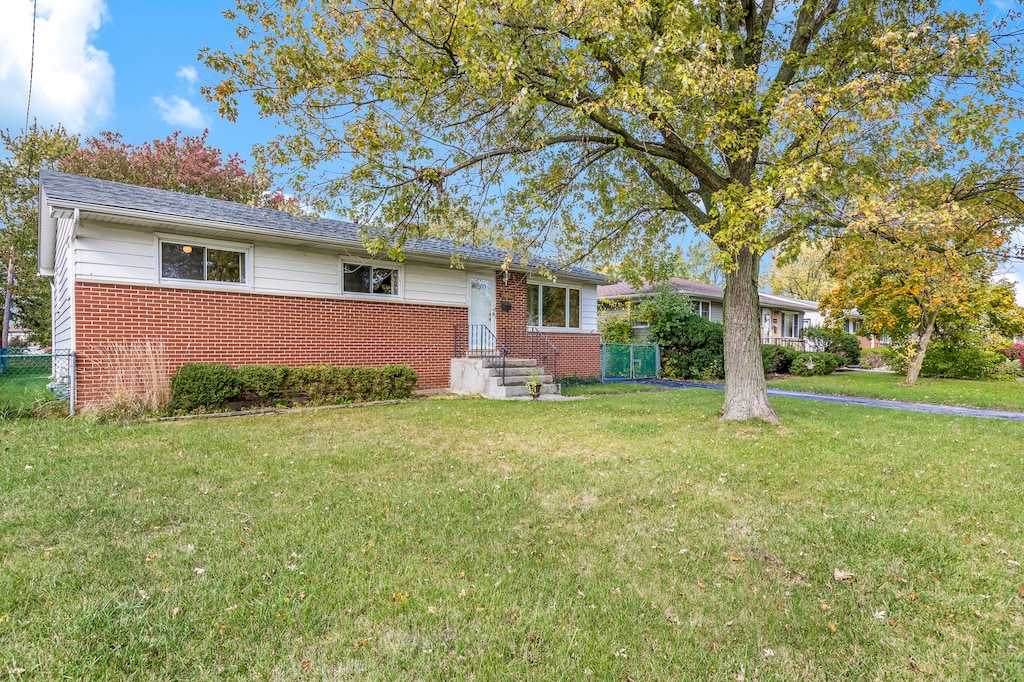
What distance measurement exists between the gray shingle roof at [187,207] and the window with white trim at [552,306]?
2470 mm

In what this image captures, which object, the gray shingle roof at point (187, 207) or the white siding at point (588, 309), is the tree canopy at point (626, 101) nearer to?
the gray shingle roof at point (187, 207)

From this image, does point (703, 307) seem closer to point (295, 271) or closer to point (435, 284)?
point (435, 284)

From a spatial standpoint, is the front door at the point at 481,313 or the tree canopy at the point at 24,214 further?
the tree canopy at the point at 24,214

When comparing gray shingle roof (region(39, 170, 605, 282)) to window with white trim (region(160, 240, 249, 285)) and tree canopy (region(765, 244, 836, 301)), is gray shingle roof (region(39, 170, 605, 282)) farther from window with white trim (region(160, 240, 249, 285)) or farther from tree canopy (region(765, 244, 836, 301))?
tree canopy (region(765, 244, 836, 301))

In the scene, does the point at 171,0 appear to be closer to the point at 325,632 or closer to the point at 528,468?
the point at 528,468

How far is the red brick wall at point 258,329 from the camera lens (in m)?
8.46

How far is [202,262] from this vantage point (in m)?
9.50

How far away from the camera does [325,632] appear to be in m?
2.50

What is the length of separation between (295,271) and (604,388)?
8.29 meters

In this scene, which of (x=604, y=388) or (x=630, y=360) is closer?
(x=604, y=388)

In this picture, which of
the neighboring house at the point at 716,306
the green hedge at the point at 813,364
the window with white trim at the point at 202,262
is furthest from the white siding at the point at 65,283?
the green hedge at the point at 813,364

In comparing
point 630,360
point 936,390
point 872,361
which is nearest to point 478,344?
point 630,360

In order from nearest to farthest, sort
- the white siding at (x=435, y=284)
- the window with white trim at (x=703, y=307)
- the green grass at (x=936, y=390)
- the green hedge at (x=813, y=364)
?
1. the green grass at (x=936, y=390)
2. the white siding at (x=435, y=284)
3. the green hedge at (x=813, y=364)
4. the window with white trim at (x=703, y=307)

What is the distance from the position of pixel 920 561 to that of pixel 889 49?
21.1 feet
